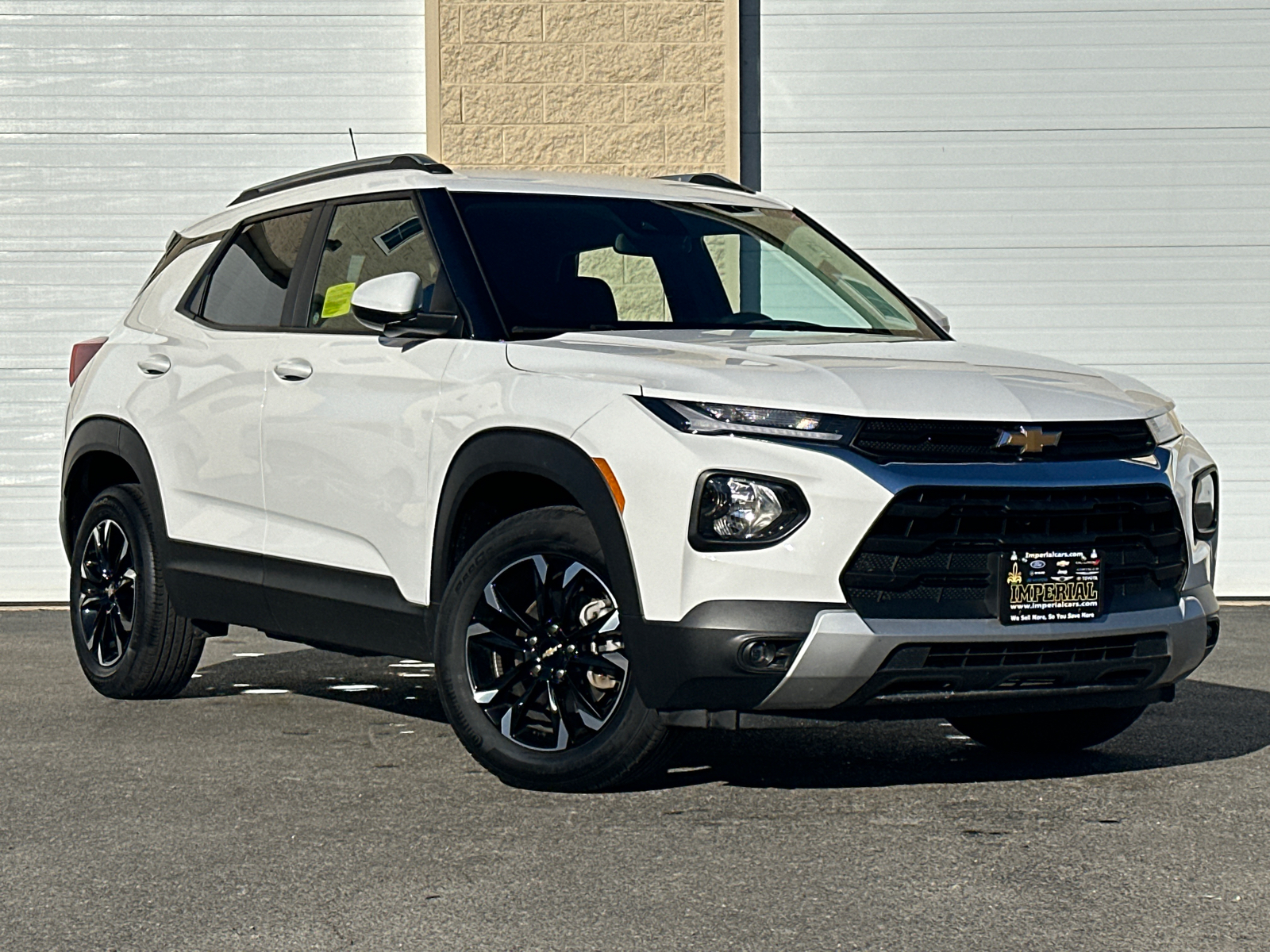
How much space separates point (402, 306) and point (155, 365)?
1737 mm

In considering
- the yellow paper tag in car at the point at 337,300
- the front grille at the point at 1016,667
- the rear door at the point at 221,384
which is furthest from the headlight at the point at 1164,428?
the rear door at the point at 221,384

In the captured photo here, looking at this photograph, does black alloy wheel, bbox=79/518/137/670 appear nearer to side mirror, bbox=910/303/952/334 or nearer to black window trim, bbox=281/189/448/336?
black window trim, bbox=281/189/448/336

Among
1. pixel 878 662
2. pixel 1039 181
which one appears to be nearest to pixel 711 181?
pixel 878 662

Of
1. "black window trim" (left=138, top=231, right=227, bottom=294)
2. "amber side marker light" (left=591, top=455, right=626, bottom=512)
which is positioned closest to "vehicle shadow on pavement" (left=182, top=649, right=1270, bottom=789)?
"amber side marker light" (left=591, top=455, right=626, bottom=512)

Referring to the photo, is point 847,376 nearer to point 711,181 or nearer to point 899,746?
point 899,746

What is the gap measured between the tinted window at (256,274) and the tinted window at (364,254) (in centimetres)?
21

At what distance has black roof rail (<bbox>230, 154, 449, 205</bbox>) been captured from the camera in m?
6.30

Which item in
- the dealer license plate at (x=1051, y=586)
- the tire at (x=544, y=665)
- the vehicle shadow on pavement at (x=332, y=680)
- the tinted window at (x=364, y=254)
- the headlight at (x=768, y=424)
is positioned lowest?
the vehicle shadow on pavement at (x=332, y=680)

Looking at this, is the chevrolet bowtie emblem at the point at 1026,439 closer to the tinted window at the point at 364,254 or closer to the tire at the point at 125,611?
the tinted window at the point at 364,254

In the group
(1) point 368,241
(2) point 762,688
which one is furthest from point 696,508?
(1) point 368,241

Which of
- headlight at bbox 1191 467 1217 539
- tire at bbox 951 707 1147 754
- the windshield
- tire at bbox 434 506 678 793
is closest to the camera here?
tire at bbox 434 506 678 793

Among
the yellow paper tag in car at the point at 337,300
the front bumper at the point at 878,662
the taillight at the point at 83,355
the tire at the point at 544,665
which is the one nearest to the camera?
the front bumper at the point at 878,662

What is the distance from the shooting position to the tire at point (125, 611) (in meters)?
7.10

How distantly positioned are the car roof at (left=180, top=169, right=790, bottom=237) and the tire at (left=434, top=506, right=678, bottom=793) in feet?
4.46
